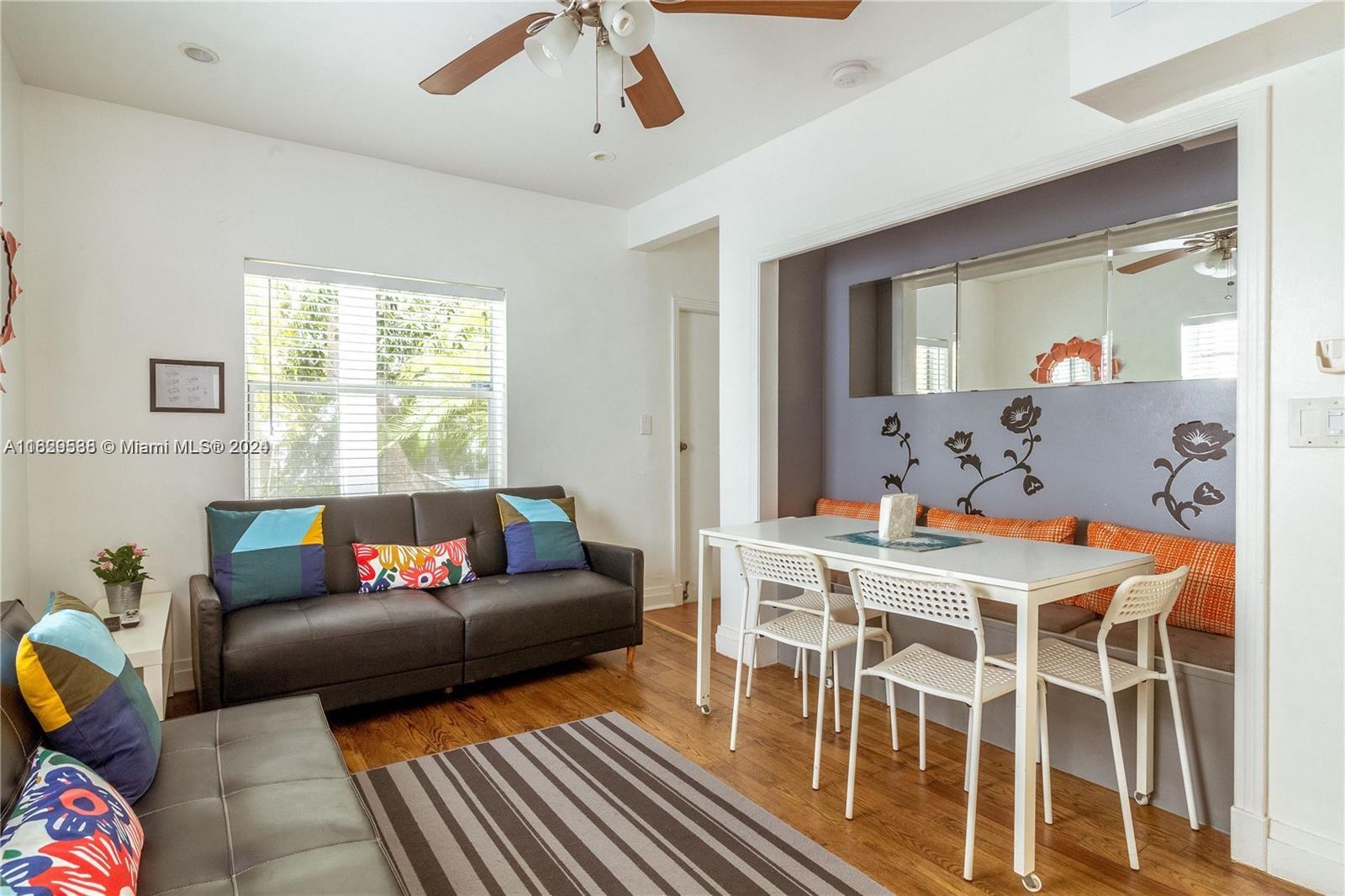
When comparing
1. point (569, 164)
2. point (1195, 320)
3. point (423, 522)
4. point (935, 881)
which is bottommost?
point (935, 881)

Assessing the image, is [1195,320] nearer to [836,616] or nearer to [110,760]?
[836,616]

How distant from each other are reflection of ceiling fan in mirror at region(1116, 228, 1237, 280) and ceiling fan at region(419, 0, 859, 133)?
167cm

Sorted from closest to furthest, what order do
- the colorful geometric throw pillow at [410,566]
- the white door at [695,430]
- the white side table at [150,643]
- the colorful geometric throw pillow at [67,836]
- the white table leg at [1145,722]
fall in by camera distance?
the colorful geometric throw pillow at [67,836] < the white table leg at [1145,722] < the white side table at [150,643] < the colorful geometric throw pillow at [410,566] < the white door at [695,430]

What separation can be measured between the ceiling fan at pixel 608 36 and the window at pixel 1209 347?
181 cm

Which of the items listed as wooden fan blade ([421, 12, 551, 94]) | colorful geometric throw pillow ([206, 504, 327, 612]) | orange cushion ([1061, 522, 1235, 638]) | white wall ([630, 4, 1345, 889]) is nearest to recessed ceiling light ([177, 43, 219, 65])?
wooden fan blade ([421, 12, 551, 94])

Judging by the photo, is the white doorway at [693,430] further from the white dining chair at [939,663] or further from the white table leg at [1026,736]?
the white table leg at [1026,736]

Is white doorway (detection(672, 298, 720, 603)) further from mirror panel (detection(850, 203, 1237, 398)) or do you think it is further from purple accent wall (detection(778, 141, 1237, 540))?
mirror panel (detection(850, 203, 1237, 398))

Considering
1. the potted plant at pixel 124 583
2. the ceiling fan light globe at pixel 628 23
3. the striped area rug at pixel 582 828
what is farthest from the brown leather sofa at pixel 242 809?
the ceiling fan light globe at pixel 628 23

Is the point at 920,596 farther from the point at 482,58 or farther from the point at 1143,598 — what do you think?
the point at 482,58

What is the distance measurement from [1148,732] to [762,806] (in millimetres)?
1264

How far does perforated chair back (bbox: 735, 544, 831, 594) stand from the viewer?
8.17 feet

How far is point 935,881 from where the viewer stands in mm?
1923

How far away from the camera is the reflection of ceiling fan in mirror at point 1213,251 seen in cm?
263

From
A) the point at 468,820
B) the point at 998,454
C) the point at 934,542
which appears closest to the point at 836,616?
the point at 934,542
